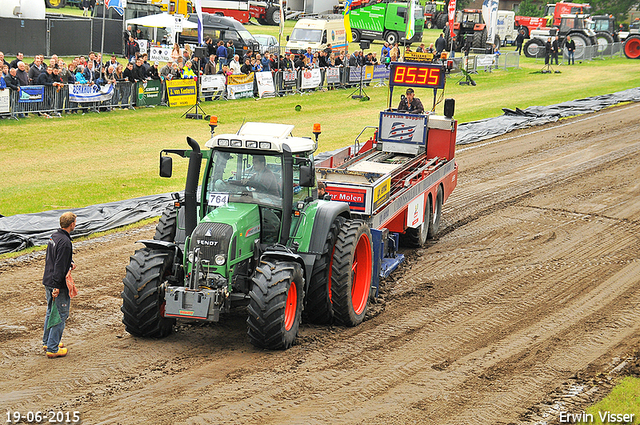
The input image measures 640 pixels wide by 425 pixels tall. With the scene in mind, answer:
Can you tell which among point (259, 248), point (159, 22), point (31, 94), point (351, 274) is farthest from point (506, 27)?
point (259, 248)

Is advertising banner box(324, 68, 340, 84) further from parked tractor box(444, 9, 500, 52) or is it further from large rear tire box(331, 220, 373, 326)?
large rear tire box(331, 220, 373, 326)

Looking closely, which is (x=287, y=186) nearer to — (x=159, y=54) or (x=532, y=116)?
(x=532, y=116)

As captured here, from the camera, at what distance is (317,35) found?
40438mm

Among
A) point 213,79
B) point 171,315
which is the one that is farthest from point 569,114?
point 171,315

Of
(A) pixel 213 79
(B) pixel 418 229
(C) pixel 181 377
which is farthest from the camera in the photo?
(A) pixel 213 79

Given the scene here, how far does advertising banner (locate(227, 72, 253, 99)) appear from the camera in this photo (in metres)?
28.8

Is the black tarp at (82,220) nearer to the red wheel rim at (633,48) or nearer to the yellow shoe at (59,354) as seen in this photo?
the yellow shoe at (59,354)

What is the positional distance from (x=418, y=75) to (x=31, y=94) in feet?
40.0

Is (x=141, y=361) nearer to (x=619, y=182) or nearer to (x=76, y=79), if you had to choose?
(x=619, y=182)

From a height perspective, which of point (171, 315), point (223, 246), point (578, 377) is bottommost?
point (578, 377)

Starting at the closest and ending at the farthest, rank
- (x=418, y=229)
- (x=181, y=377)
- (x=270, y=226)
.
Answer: (x=181, y=377) → (x=270, y=226) → (x=418, y=229)

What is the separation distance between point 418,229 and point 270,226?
4927 mm

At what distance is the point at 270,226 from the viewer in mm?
8781

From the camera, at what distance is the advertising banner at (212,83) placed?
1102 inches
